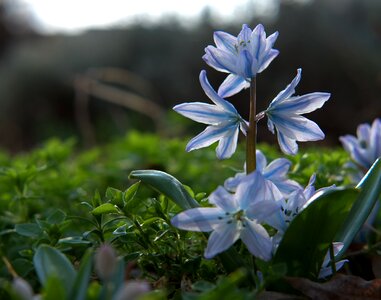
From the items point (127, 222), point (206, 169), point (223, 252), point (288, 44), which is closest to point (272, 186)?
point (223, 252)

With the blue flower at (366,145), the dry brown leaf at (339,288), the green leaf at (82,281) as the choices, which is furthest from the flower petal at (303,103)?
the blue flower at (366,145)

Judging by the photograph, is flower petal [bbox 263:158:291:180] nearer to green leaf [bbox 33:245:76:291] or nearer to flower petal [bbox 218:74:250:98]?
flower petal [bbox 218:74:250:98]

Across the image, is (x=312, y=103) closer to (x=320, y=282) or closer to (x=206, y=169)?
(x=320, y=282)

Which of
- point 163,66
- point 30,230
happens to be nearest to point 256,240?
point 30,230

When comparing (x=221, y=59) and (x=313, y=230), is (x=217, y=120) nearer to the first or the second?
(x=221, y=59)

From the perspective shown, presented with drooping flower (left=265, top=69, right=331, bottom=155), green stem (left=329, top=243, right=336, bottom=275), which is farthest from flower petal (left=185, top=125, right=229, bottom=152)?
green stem (left=329, top=243, right=336, bottom=275)
